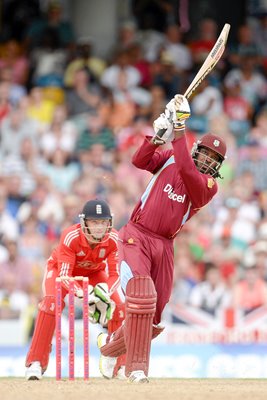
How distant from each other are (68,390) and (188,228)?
7219 mm

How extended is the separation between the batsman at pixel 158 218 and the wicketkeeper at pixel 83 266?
48cm

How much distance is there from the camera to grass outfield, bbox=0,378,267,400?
361 inches

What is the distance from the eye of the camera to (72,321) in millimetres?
10430

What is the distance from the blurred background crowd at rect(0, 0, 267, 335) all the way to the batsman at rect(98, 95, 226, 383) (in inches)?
152

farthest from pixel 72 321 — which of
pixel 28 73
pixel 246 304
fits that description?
pixel 28 73

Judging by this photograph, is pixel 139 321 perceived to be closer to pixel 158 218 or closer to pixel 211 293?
pixel 158 218

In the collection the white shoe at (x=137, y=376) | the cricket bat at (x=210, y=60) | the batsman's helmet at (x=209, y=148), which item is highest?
the cricket bat at (x=210, y=60)

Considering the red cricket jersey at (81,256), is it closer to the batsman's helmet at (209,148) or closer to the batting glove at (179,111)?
the batsman's helmet at (209,148)

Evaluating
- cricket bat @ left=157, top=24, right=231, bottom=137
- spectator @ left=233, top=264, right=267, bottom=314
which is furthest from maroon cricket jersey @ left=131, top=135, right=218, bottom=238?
spectator @ left=233, top=264, right=267, bottom=314

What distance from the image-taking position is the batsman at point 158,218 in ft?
33.5

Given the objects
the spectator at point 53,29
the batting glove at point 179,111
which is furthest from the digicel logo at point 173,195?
the spectator at point 53,29

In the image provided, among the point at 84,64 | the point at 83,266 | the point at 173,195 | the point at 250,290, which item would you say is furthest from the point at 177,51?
the point at 173,195

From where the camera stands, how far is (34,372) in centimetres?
1120

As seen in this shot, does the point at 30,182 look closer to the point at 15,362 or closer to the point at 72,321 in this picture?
the point at 15,362
